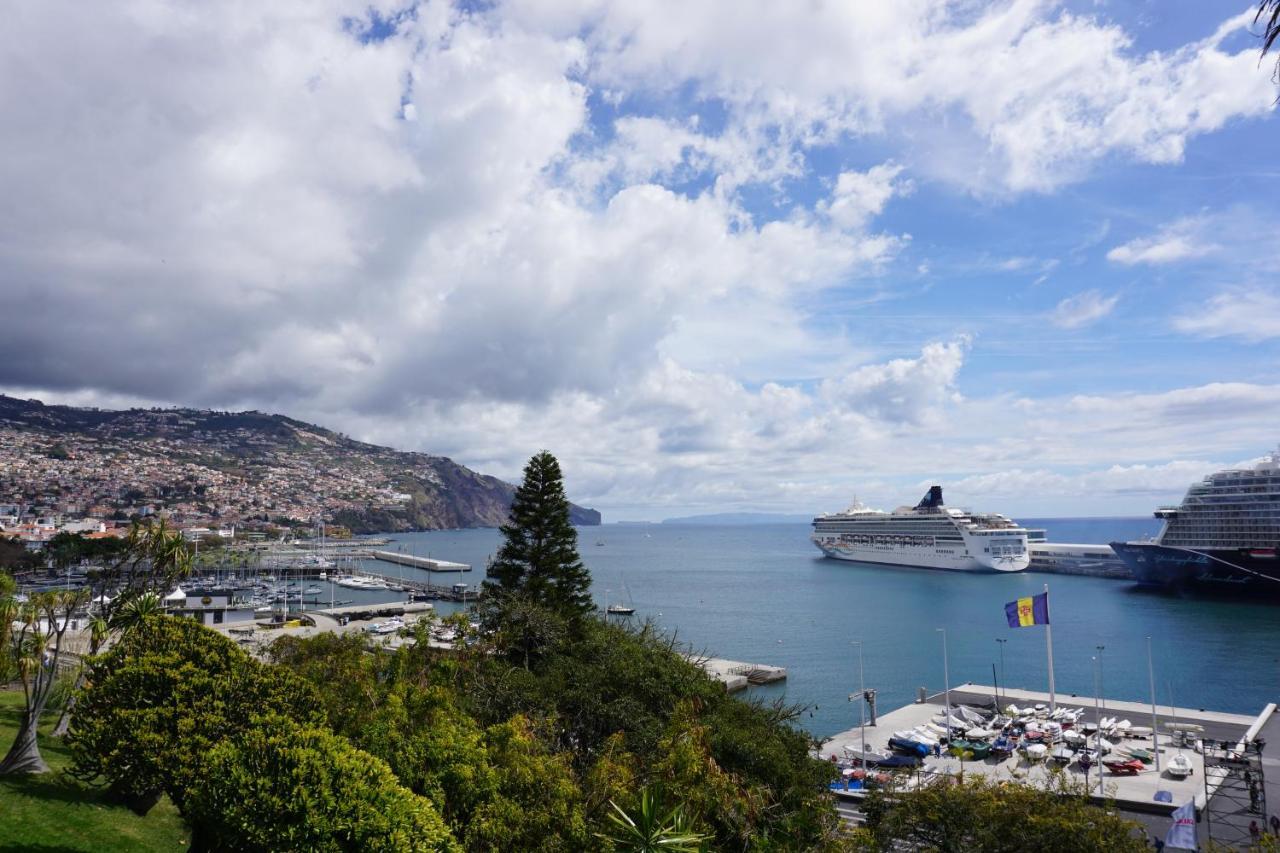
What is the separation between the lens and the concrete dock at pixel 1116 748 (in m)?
19.3

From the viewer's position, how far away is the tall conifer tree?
24.8 metres

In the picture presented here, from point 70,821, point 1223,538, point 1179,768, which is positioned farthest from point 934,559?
point 70,821

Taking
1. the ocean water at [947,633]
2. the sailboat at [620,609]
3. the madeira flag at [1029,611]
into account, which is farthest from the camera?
the sailboat at [620,609]

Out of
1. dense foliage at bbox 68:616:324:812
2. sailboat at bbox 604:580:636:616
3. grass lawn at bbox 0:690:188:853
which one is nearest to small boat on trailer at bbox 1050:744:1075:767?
dense foliage at bbox 68:616:324:812

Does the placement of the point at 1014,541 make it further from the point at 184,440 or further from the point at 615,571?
the point at 184,440

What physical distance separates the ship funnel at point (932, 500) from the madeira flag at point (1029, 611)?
61.7m

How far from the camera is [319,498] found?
17062cm

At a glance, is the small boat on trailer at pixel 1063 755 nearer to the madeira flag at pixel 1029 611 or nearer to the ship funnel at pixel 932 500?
the madeira flag at pixel 1029 611

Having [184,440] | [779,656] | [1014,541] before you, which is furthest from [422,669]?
[184,440]

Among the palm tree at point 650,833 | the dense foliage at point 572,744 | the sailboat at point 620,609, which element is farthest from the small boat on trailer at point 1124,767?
the sailboat at point 620,609

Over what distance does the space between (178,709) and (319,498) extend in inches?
6927

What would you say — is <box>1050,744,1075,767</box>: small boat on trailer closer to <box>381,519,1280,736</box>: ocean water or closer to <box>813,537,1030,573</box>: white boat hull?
<box>381,519,1280,736</box>: ocean water

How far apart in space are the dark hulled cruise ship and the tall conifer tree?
60.3 m

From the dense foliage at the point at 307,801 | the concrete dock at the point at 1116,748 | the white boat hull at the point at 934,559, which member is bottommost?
the concrete dock at the point at 1116,748
